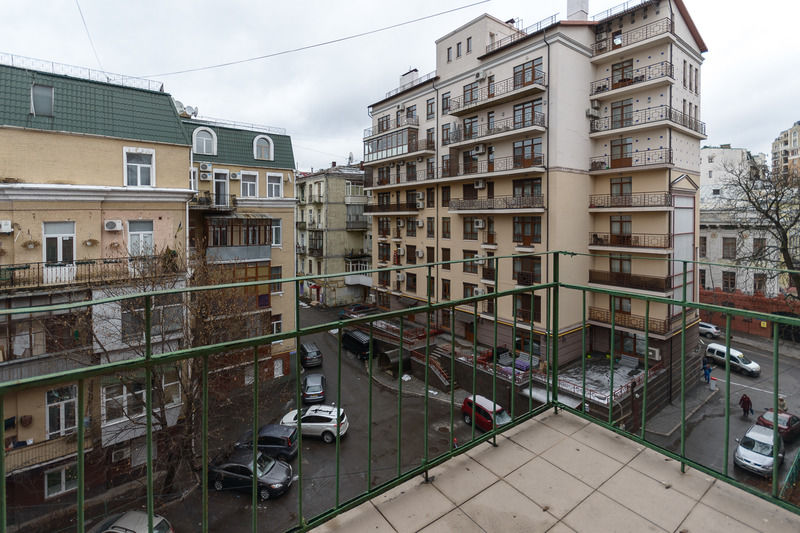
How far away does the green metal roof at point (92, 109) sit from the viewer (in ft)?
37.0

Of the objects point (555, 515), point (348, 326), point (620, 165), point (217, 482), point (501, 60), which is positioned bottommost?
point (217, 482)

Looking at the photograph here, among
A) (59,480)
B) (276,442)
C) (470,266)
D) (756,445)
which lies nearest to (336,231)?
(470,266)

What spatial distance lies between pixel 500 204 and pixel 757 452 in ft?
47.2

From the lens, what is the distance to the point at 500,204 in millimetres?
18531

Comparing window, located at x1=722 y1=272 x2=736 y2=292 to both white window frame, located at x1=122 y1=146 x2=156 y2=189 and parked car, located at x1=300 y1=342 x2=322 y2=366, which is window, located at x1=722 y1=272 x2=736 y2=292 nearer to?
parked car, located at x1=300 y1=342 x2=322 y2=366

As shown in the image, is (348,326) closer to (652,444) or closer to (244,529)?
(652,444)

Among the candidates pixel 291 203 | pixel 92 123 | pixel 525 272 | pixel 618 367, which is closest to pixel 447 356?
pixel 525 272

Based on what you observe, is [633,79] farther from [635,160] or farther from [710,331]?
[710,331]

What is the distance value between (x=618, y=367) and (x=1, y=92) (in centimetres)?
2148

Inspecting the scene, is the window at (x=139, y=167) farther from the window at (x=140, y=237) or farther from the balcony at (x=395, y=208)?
the balcony at (x=395, y=208)

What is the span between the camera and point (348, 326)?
2.34 metres

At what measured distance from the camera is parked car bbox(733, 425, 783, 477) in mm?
4121

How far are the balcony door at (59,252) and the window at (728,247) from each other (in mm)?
29467

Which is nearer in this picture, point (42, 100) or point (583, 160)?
point (42, 100)
